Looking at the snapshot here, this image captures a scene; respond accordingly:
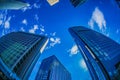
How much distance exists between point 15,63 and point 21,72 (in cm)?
973

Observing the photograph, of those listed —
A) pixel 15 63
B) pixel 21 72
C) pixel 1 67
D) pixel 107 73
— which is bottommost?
pixel 107 73

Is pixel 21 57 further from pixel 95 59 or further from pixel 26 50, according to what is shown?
pixel 95 59

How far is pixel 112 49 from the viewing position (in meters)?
150

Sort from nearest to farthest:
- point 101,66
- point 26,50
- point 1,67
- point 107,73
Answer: point 1,67, point 107,73, point 101,66, point 26,50

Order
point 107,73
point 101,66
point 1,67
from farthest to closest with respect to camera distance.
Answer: point 101,66 → point 107,73 → point 1,67

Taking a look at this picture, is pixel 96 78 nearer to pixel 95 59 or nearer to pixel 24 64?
pixel 95 59

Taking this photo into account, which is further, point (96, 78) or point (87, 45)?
point (87, 45)

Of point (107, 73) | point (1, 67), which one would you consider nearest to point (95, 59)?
point (107, 73)

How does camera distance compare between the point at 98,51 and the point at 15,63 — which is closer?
the point at 15,63

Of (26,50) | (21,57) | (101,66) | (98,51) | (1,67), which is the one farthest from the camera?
(26,50)

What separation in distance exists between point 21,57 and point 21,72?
10.8 meters

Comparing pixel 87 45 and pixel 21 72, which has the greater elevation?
pixel 21 72

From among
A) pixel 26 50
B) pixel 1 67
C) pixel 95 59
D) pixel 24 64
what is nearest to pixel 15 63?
pixel 24 64

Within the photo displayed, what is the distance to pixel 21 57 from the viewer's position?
122m
